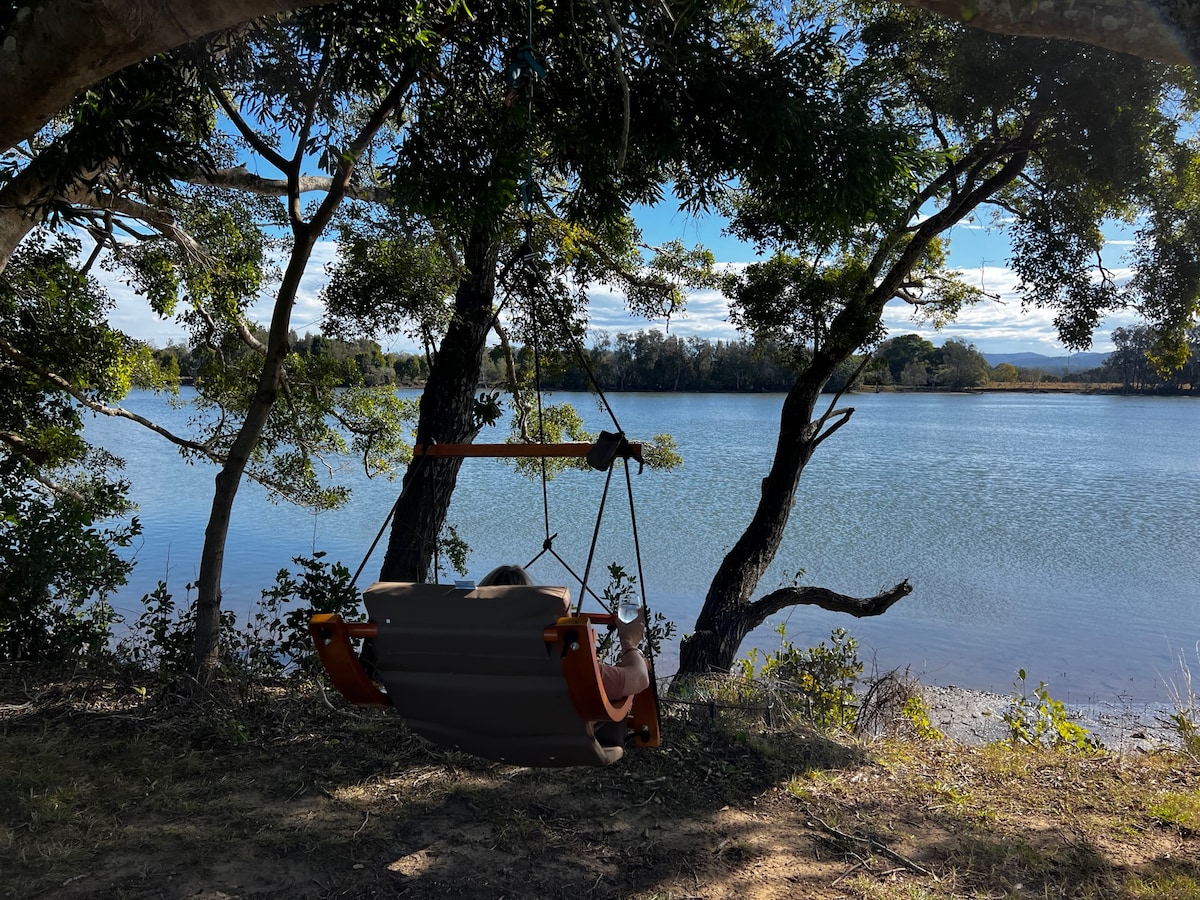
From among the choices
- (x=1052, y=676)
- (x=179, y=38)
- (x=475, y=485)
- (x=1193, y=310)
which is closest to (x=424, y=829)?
(x=179, y=38)

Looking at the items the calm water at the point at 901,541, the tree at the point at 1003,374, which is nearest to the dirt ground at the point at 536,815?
the calm water at the point at 901,541

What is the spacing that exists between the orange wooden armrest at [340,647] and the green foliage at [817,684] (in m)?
1.88

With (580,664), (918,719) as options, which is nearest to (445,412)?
(580,664)

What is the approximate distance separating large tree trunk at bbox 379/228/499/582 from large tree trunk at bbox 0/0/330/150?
9.16ft

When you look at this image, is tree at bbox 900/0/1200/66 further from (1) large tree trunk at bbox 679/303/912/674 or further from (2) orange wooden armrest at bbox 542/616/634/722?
(1) large tree trunk at bbox 679/303/912/674

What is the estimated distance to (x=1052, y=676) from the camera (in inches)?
343

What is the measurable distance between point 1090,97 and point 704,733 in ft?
15.8

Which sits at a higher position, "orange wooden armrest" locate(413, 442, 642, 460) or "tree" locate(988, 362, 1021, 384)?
"tree" locate(988, 362, 1021, 384)

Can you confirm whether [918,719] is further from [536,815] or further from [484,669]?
[484,669]

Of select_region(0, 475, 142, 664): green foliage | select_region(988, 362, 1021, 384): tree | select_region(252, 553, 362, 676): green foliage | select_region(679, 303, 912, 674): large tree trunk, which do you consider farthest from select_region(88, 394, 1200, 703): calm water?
select_region(988, 362, 1021, 384): tree

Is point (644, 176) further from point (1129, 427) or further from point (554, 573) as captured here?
point (1129, 427)

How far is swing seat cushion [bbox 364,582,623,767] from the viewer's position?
7.66 ft

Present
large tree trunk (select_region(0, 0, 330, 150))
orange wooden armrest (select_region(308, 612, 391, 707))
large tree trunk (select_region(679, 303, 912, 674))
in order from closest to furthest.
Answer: large tree trunk (select_region(0, 0, 330, 150))
orange wooden armrest (select_region(308, 612, 391, 707))
large tree trunk (select_region(679, 303, 912, 674))

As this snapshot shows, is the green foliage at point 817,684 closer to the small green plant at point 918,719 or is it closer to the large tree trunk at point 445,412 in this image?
the small green plant at point 918,719
